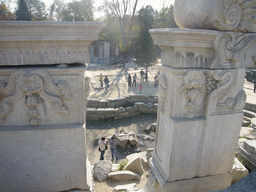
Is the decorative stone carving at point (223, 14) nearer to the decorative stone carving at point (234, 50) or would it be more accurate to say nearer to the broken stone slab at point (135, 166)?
the decorative stone carving at point (234, 50)

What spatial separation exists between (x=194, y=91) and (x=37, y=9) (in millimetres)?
33401

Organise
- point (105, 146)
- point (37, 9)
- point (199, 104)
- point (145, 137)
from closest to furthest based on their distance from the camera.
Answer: point (199, 104)
point (105, 146)
point (145, 137)
point (37, 9)

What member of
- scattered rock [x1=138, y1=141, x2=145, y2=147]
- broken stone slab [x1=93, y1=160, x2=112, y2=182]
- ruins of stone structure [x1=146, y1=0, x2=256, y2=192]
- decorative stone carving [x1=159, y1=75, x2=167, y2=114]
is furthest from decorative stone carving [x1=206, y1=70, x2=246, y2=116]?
scattered rock [x1=138, y1=141, x2=145, y2=147]

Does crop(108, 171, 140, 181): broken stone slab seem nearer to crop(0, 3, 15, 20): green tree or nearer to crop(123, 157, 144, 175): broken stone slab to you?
crop(123, 157, 144, 175): broken stone slab

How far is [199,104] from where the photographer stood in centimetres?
307

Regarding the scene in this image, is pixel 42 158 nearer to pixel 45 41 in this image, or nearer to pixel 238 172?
pixel 45 41

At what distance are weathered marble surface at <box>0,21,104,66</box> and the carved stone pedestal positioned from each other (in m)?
1.15

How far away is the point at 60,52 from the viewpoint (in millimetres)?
2572

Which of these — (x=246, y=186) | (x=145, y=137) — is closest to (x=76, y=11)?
(x=145, y=137)

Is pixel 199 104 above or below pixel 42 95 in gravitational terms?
below

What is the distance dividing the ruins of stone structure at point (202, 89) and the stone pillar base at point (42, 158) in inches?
54.6

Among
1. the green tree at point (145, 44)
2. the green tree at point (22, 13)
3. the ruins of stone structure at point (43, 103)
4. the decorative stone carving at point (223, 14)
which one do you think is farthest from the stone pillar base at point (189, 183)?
the green tree at point (22, 13)

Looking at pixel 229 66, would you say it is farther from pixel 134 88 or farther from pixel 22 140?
pixel 134 88

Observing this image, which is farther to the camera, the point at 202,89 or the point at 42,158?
the point at 202,89
